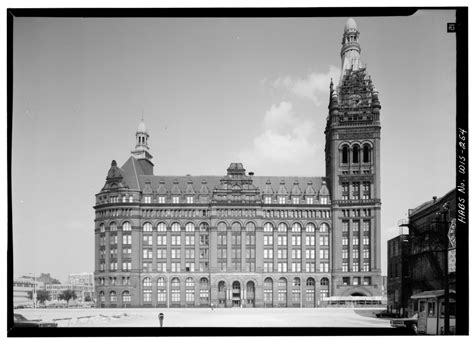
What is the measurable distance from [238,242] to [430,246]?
26.2 meters

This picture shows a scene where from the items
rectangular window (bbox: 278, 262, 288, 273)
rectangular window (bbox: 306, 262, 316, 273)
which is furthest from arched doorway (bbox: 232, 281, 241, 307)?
rectangular window (bbox: 306, 262, 316, 273)

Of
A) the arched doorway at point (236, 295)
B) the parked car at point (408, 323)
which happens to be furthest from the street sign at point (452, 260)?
the arched doorway at point (236, 295)

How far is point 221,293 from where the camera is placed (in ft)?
172

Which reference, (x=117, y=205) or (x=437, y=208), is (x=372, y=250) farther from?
(x=437, y=208)

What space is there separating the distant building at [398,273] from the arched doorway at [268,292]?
16666mm

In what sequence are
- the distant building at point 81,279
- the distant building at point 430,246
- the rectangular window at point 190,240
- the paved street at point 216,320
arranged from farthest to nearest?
1. the rectangular window at point 190,240
2. the distant building at point 81,279
3. the paved street at point 216,320
4. the distant building at point 430,246

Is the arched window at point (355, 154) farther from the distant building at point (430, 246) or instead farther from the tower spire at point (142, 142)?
the tower spire at point (142, 142)

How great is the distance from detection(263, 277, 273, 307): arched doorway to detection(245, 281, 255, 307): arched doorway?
3.13 ft

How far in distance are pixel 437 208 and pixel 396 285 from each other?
897 centimetres

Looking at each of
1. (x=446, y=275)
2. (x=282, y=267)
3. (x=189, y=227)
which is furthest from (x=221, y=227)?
(x=446, y=275)

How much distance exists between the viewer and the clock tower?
43625 millimetres

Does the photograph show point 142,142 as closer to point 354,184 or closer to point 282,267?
point 282,267

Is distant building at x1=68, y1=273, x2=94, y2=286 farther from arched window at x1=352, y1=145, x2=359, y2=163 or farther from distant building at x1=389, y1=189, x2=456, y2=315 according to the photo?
arched window at x1=352, y1=145, x2=359, y2=163

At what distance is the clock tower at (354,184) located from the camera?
1718 inches
